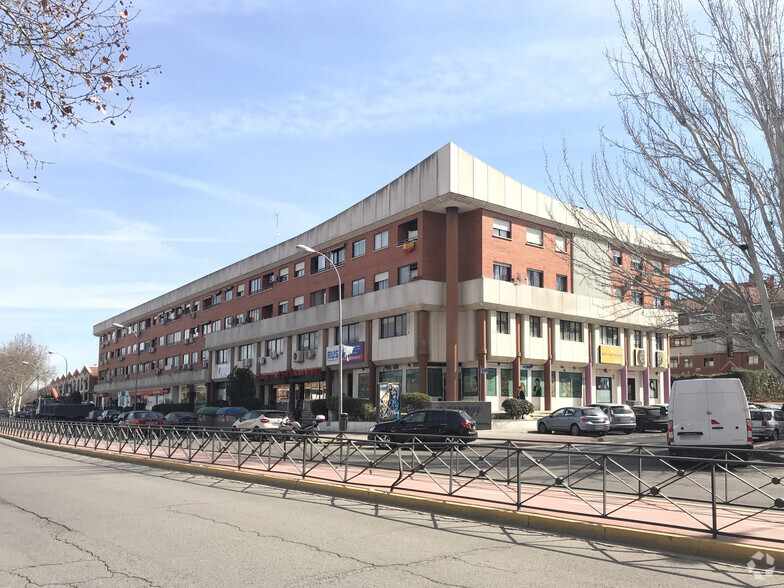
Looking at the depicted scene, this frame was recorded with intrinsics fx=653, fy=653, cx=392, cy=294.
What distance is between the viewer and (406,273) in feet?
127

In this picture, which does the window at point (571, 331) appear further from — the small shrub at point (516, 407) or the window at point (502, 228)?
the small shrub at point (516, 407)

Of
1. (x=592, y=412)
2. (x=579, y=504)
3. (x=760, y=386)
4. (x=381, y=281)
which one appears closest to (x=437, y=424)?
(x=592, y=412)

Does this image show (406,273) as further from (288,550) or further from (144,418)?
(288,550)

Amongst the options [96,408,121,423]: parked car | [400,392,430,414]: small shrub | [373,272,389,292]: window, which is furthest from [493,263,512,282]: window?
[96,408,121,423]: parked car

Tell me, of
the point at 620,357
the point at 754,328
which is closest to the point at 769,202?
the point at 754,328

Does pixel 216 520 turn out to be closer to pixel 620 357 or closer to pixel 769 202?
pixel 769 202

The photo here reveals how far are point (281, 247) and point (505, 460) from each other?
4231 cm

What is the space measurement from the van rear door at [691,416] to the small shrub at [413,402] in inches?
714

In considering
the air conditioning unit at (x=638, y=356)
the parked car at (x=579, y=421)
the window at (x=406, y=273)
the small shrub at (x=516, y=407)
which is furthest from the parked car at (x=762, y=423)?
the air conditioning unit at (x=638, y=356)

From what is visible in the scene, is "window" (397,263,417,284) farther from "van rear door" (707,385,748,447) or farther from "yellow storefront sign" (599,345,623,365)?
"van rear door" (707,385,748,447)

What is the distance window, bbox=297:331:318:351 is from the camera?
154ft

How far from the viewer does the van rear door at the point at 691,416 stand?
1620 centimetres

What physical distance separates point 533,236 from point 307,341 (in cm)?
1826

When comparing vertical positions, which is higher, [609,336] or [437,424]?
[609,336]
